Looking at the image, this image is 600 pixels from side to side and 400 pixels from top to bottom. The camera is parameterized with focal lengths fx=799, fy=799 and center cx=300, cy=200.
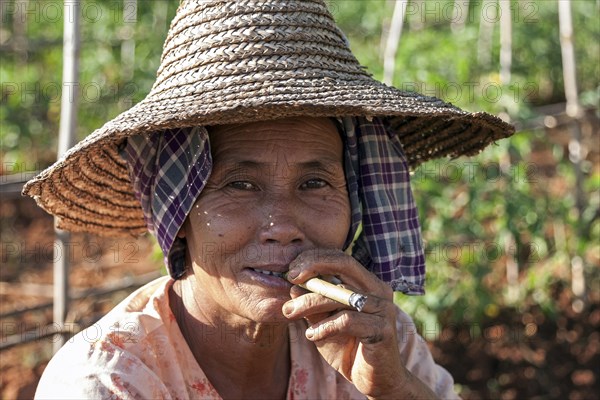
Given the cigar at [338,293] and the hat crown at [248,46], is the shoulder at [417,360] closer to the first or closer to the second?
the cigar at [338,293]

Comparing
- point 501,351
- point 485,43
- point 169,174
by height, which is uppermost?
point 485,43

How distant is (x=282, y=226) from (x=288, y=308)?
19 cm

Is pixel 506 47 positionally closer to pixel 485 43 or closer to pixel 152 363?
pixel 485 43

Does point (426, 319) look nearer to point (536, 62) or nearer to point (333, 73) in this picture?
point (333, 73)

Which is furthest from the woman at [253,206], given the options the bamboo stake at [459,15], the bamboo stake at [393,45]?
the bamboo stake at [459,15]

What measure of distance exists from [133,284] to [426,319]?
155cm

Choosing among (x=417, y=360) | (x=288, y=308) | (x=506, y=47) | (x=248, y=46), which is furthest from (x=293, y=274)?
(x=506, y=47)

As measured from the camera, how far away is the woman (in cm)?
176

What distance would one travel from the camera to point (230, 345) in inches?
80.7

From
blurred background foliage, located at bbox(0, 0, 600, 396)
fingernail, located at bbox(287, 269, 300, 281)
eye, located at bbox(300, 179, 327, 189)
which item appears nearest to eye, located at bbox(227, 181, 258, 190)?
eye, located at bbox(300, 179, 327, 189)

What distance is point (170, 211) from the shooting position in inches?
75.1

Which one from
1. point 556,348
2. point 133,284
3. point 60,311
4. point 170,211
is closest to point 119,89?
point 133,284

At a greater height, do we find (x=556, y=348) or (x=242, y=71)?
(x=242, y=71)

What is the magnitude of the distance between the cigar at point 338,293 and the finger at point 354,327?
47 mm
